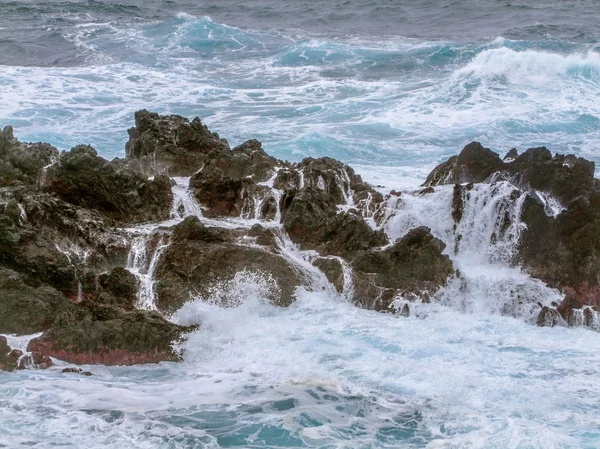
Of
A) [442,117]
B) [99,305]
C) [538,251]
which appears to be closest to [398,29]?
[442,117]

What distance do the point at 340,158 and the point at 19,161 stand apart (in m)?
9.36

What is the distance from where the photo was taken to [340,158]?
69.1ft

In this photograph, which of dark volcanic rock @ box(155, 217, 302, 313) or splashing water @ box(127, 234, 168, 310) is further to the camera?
dark volcanic rock @ box(155, 217, 302, 313)

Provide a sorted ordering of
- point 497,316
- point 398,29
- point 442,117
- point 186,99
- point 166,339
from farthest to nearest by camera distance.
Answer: point 398,29
point 186,99
point 442,117
point 497,316
point 166,339

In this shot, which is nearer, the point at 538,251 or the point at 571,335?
the point at 571,335

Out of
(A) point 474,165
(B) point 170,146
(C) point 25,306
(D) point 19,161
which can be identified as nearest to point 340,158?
A: (A) point 474,165

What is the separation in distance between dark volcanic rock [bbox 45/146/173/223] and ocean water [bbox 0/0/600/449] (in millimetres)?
608

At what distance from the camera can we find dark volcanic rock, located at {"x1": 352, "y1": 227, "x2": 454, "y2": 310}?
12.6m

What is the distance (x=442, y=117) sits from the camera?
24.8m

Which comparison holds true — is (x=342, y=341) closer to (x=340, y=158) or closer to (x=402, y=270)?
(x=402, y=270)

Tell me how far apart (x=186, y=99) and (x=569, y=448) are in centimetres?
1979

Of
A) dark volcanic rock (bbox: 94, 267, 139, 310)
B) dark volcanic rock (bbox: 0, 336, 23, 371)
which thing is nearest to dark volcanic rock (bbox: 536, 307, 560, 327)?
dark volcanic rock (bbox: 94, 267, 139, 310)

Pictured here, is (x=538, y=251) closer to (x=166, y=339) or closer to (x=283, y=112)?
(x=166, y=339)

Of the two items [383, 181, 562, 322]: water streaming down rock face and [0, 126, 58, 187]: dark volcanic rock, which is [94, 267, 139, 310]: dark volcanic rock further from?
[383, 181, 562, 322]: water streaming down rock face
